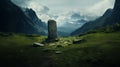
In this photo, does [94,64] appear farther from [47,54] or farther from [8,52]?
[8,52]

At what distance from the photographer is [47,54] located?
225 feet

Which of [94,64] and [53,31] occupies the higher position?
[53,31]

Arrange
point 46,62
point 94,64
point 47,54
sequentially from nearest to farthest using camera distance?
point 94,64, point 46,62, point 47,54

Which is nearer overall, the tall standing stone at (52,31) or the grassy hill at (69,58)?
the grassy hill at (69,58)

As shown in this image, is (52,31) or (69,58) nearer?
(69,58)

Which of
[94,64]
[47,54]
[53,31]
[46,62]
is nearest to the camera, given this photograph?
[94,64]

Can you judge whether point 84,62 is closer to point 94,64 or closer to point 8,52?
point 94,64

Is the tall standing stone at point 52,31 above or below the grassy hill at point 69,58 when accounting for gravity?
above

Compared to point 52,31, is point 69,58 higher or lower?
lower

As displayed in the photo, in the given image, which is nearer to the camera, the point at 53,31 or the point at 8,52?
the point at 8,52

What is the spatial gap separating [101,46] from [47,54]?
51.1ft

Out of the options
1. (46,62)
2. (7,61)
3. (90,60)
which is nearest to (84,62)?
(90,60)

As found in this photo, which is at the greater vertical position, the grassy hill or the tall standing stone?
the tall standing stone

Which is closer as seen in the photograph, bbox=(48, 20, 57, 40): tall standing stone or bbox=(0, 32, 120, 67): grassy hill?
bbox=(0, 32, 120, 67): grassy hill
